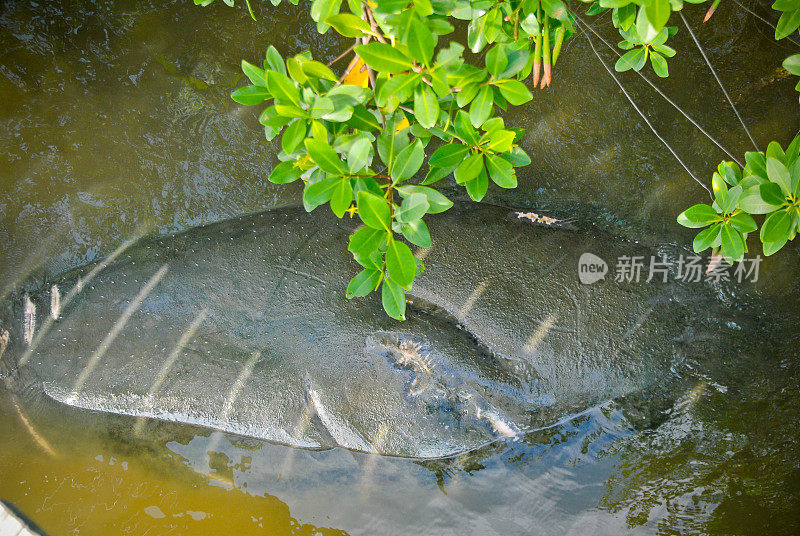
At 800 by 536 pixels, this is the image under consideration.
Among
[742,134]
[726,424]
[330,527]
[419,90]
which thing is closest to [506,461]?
[330,527]

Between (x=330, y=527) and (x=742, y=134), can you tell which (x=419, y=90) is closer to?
(x=330, y=527)

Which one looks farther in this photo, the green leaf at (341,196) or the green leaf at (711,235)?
the green leaf at (711,235)

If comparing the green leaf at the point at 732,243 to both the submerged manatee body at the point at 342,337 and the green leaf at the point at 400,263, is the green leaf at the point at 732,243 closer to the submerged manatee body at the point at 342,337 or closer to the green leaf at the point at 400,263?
the green leaf at the point at 400,263

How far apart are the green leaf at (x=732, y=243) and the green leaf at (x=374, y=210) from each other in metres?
0.99

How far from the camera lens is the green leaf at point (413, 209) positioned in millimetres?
1025

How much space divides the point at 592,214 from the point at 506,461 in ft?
4.65

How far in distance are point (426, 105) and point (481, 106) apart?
135mm

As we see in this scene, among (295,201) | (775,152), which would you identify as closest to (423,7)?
(775,152)

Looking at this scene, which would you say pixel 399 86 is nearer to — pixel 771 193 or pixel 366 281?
pixel 366 281

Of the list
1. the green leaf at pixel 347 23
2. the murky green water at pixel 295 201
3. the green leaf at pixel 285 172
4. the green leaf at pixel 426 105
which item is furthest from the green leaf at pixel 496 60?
the murky green water at pixel 295 201

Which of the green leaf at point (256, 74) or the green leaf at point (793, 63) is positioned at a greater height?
the green leaf at point (793, 63)

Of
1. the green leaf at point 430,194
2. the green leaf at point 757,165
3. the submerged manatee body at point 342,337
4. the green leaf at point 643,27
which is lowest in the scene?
the submerged manatee body at point 342,337

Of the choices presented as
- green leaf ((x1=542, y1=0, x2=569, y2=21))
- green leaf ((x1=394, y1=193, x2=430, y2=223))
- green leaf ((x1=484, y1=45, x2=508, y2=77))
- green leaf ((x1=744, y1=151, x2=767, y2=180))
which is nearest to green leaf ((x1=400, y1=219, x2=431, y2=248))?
green leaf ((x1=394, y1=193, x2=430, y2=223))

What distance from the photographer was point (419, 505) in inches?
91.5
